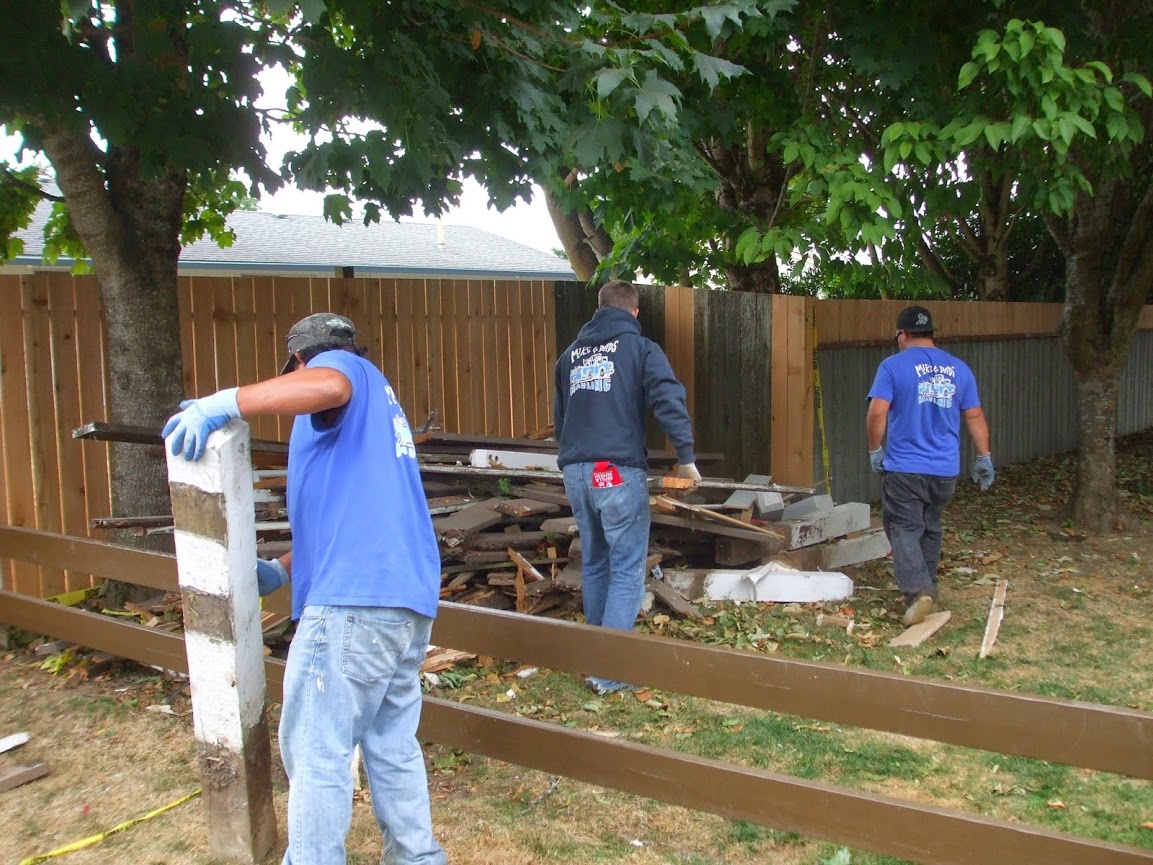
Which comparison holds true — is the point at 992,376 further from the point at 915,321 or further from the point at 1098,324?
the point at 915,321

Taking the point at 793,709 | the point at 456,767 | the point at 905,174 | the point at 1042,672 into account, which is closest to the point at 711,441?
the point at 905,174

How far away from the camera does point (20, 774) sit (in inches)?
171

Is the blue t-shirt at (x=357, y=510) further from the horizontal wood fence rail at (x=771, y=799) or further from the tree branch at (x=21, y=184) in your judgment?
the tree branch at (x=21, y=184)

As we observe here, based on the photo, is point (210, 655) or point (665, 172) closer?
point (210, 655)

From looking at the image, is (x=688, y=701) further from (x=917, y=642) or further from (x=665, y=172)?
(x=665, y=172)

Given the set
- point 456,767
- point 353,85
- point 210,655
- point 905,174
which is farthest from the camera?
point 905,174

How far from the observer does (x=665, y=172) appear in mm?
7664

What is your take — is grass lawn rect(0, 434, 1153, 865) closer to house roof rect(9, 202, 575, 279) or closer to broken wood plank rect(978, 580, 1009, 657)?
broken wood plank rect(978, 580, 1009, 657)

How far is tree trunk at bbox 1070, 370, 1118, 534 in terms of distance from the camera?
9492mm

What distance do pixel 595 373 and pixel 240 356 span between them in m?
3.05

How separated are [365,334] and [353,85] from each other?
3219mm

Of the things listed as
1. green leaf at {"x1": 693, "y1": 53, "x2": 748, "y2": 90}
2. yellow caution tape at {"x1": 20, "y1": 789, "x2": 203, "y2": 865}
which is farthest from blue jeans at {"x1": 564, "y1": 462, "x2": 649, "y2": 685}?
yellow caution tape at {"x1": 20, "y1": 789, "x2": 203, "y2": 865}

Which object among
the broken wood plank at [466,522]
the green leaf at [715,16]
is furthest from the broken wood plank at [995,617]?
the green leaf at [715,16]

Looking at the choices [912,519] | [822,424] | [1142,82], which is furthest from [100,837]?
[822,424]
